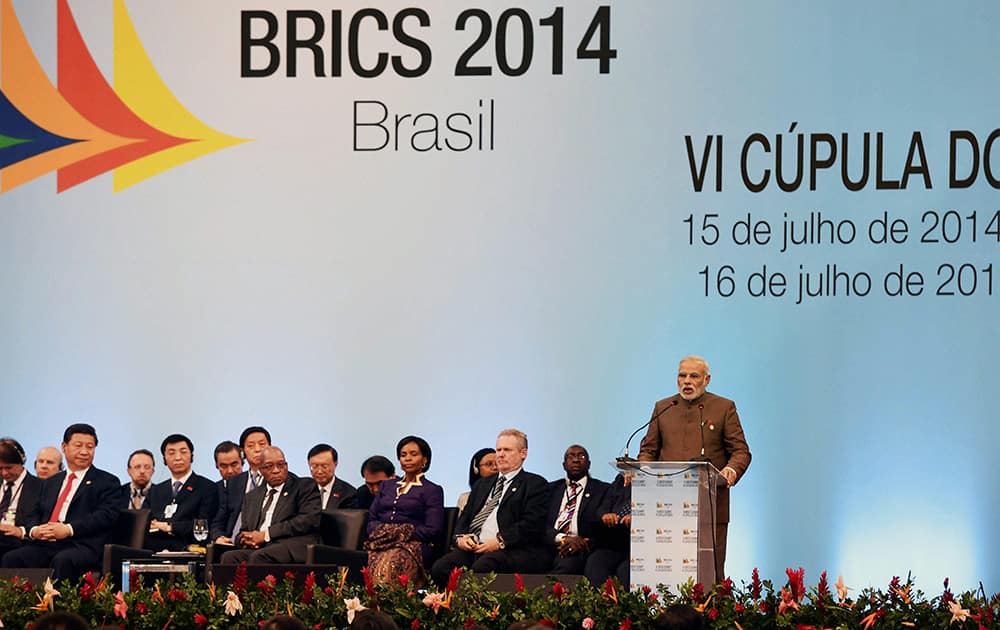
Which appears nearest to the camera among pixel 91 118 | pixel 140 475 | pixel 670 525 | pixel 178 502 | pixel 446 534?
pixel 670 525

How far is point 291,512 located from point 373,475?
75 centimetres

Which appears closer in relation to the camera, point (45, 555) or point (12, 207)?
point (45, 555)

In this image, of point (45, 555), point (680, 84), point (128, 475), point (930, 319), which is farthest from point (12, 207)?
point (930, 319)

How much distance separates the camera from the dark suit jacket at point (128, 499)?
795cm

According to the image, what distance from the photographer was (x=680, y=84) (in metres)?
8.77

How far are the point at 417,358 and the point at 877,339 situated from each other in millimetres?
2690

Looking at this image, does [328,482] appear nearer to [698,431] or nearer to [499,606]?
[698,431]

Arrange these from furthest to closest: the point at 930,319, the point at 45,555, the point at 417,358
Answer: the point at 417,358 → the point at 930,319 → the point at 45,555

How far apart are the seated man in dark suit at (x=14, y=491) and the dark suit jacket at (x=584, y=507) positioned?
→ 2793 millimetres

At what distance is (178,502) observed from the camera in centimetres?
812

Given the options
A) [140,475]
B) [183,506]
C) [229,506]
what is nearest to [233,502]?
[229,506]

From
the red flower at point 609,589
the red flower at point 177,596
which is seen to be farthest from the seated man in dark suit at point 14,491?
the red flower at point 609,589

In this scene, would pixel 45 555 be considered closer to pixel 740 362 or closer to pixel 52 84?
pixel 52 84

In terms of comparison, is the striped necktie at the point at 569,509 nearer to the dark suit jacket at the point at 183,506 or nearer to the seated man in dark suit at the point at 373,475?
the seated man in dark suit at the point at 373,475
